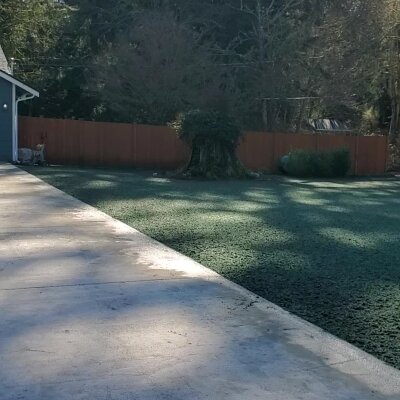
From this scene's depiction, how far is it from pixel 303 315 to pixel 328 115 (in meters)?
35.7

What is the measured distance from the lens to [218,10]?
3559cm

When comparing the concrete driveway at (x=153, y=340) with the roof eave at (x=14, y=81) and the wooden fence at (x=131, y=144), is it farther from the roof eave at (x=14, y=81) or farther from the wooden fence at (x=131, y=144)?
the wooden fence at (x=131, y=144)

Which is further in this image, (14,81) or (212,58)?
(212,58)

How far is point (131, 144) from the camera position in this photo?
2542 cm

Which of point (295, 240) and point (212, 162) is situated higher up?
point (212, 162)

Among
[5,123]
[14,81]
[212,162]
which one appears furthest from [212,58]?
[212,162]

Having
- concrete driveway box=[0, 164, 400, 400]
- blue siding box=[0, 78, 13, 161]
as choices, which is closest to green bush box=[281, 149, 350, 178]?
blue siding box=[0, 78, 13, 161]

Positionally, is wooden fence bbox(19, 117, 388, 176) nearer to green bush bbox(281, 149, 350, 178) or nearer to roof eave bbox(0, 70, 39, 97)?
roof eave bbox(0, 70, 39, 97)

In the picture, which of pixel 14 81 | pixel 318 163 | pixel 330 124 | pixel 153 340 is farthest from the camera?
pixel 330 124

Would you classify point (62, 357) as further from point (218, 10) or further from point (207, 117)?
point (218, 10)

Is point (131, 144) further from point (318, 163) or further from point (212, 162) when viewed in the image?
point (318, 163)

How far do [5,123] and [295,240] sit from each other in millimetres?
16448

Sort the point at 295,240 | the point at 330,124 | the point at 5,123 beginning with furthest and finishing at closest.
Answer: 1. the point at 330,124
2. the point at 5,123
3. the point at 295,240

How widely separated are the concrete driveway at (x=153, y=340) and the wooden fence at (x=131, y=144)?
17264 millimetres
